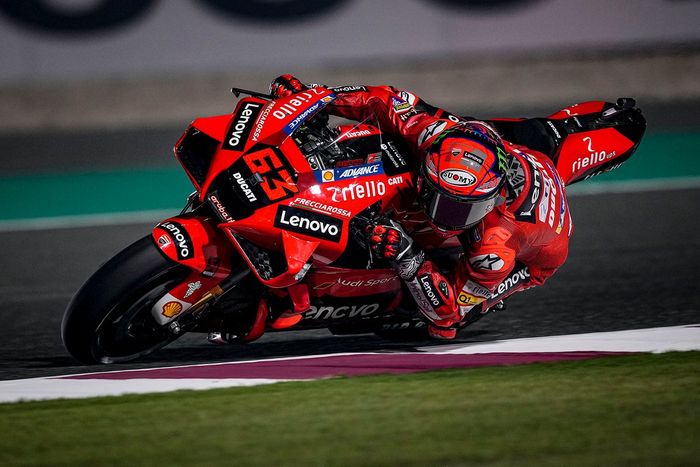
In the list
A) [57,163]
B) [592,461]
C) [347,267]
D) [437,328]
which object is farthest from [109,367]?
[57,163]

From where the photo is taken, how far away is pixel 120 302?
5832mm

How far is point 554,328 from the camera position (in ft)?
23.8

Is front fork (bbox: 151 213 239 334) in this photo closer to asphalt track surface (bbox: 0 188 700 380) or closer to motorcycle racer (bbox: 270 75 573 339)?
asphalt track surface (bbox: 0 188 700 380)

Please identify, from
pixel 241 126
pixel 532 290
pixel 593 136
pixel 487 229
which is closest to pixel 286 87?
pixel 241 126

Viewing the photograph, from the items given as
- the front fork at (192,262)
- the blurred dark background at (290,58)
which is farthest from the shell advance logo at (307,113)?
the blurred dark background at (290,58)

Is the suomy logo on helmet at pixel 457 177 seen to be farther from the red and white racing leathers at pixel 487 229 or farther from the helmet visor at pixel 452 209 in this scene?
the red and white racing leathers at pixel 487 229

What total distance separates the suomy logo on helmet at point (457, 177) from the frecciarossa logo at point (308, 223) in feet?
1.81

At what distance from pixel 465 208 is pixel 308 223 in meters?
0.77

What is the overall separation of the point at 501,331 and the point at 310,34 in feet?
30.6

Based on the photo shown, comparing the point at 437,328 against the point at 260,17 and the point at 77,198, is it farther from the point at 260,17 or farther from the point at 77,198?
the point at 260,17

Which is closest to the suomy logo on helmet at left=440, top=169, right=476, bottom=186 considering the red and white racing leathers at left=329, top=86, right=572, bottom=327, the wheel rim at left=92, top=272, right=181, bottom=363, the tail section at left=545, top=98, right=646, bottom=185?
the red and white racing leathers at left=329, top=86, right=572, bottom=327

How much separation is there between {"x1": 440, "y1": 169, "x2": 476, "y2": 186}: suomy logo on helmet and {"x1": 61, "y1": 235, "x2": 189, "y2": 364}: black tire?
1336 millimetres

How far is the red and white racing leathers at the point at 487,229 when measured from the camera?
20.6ft

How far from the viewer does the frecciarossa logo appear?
5.74 metres
